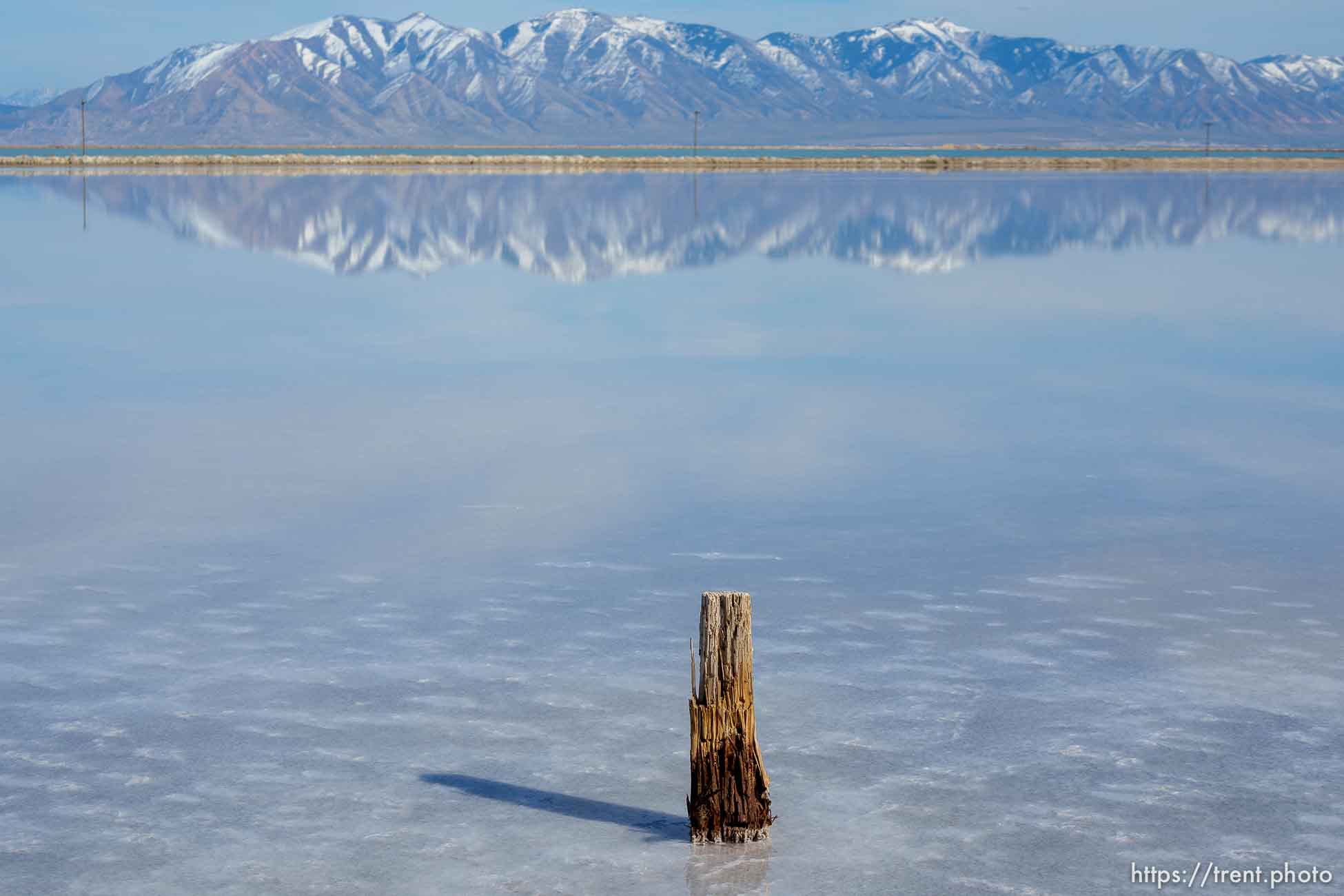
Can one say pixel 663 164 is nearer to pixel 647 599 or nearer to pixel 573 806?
pixel 647 599

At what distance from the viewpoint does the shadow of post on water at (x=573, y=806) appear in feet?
21.0

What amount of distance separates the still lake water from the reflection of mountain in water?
12.5m

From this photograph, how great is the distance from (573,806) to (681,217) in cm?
4035

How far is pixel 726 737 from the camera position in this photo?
20.2ft

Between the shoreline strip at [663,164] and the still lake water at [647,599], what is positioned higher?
the shoreline strip at [663,164]

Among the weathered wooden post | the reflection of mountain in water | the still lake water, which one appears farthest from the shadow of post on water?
the reflection of mountain in water

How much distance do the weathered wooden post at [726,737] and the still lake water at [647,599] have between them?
138 millimetres

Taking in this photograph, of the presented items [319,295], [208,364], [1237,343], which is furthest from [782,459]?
[319,295]

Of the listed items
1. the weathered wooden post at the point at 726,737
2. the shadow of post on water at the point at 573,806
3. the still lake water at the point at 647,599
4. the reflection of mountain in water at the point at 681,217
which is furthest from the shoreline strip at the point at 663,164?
the weathered wooden post at the point at 726,737

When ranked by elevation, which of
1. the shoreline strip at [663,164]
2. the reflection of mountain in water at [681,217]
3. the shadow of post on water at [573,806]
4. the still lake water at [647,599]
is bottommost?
the shadow of post on water at [573,806]

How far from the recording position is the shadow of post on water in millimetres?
6398

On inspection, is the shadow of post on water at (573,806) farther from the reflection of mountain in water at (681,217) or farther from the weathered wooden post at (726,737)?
the reflection of mountain in water at (681,217)

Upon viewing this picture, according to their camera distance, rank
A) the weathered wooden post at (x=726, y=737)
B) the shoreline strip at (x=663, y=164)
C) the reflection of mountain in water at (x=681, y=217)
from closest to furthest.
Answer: the weathered wooden post at (x=726, y=737) < the reflection of mountain in water at (x=681, y=217) < the shoreline strip at (x=663, y=164)

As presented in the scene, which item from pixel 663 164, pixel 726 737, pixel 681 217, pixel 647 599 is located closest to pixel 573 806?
pixel 726 737
